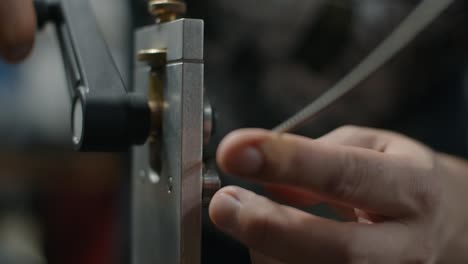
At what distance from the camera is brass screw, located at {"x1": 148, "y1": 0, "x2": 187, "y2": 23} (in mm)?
391

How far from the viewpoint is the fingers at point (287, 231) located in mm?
321

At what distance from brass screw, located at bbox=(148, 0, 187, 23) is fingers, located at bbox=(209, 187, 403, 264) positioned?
13 centimetres

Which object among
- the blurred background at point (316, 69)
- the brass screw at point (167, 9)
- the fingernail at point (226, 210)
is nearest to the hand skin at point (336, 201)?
the fingernail at point (226, 210)

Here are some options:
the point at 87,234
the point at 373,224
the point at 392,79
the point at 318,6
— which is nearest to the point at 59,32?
the point at 373,224

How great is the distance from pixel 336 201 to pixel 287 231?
0.04m

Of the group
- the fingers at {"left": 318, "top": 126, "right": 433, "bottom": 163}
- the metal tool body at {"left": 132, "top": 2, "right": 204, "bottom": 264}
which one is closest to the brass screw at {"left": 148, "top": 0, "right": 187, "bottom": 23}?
the metal tool body at {"left": 132, "top": 2, "right": 204, "bottom": 264}

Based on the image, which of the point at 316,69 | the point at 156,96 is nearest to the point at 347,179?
the point at 156,96

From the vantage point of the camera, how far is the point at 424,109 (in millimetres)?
805

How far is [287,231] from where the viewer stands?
0.32 metres

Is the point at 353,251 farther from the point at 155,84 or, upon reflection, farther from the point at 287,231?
the point at 155,84

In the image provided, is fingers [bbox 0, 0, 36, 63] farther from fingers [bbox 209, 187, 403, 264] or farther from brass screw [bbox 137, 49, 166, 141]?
fingers [bbox 209, 187, 403, 264]

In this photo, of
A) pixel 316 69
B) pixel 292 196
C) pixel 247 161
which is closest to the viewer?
pixel 247 161

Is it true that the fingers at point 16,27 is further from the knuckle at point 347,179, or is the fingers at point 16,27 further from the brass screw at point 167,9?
the knuckle at point 347,179

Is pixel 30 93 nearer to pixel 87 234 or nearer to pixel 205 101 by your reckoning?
pixel 87 234
